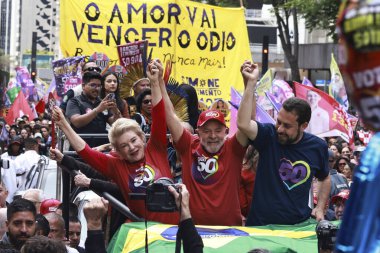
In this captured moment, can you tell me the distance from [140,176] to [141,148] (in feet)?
0.52

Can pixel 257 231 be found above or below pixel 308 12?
below

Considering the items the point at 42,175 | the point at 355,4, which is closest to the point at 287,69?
the point at 42,175

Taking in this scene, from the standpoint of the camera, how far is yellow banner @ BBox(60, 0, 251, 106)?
1392 centimetres

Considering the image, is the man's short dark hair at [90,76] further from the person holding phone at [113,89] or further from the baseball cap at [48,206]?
the baseball cap at [48,206]

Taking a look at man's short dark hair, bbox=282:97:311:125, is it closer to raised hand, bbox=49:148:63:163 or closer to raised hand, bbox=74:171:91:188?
raised hand, bbox=74:171:91:188

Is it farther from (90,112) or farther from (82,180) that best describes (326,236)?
(90,112)

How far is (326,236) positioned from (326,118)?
38.4 ft

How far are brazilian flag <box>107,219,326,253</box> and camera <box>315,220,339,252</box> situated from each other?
0.63ft

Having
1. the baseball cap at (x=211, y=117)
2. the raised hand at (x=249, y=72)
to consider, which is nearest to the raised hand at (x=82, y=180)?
the baseball cap at (x=211, y=117)

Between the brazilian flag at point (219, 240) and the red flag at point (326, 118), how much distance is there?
10911 mm

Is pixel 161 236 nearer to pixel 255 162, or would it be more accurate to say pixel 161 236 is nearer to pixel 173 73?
pixel 255 162

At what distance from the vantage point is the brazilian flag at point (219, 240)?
5.09 meters

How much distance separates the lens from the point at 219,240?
514 cm

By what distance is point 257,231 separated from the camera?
5.51 m
